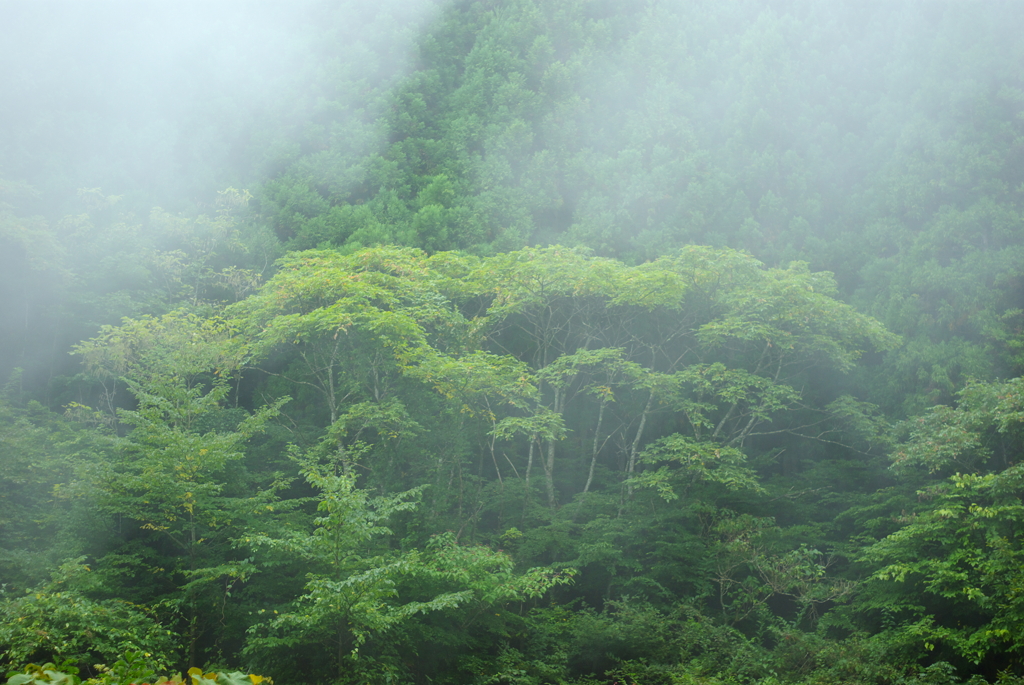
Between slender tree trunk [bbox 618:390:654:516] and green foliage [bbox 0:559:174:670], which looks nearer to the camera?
green foliage [bbox 0:559:174:670]

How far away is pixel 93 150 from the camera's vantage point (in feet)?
63.8

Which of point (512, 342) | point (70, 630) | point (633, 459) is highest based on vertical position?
point (512, 342)

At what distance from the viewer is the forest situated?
8.00m

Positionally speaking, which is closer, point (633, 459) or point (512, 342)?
point (633, 459)

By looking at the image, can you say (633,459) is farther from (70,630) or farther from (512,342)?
(70,630)

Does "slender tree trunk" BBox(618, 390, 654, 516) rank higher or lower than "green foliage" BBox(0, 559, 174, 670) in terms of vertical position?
lower

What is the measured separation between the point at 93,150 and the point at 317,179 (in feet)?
21.4

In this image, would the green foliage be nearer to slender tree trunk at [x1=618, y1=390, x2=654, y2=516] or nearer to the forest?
the forest

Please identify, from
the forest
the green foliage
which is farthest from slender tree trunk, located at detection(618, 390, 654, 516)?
the green foliage

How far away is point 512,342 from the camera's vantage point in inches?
575

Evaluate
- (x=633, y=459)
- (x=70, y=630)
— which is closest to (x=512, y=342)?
(x=633, y=459)

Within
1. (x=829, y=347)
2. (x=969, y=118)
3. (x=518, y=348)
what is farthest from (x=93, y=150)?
(x=969, y=118)

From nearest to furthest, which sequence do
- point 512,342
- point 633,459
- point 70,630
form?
point 70,630 → point 633,459 → point 512,342

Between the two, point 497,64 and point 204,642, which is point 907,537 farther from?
point 497,64
